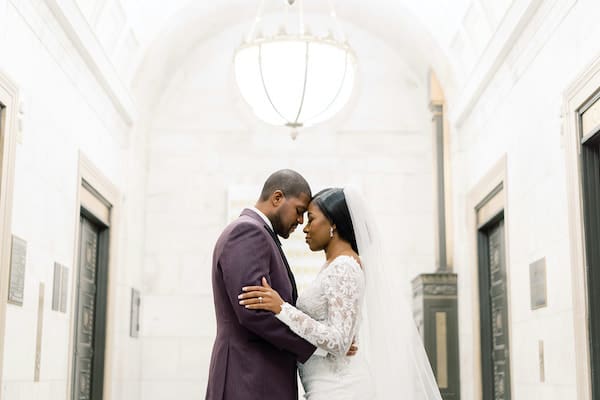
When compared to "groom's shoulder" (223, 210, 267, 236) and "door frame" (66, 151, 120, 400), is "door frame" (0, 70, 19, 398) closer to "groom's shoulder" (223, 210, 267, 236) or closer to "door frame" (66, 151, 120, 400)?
"groom's shoulder" (223, 210, 267, 236)

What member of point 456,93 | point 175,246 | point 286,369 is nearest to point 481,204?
point 456,93

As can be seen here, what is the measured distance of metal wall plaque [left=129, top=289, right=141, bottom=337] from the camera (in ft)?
26.2

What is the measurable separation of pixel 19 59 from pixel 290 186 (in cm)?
163

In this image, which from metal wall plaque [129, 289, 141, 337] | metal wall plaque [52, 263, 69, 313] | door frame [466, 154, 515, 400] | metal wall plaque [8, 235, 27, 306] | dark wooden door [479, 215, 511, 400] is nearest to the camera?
metal wall plaque [8, 235, 27, 306]

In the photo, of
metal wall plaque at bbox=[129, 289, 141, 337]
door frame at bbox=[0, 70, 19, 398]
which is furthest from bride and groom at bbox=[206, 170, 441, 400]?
metal wall plaque at bbox=[129, 289, 141, 337]

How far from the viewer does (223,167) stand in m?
8.68

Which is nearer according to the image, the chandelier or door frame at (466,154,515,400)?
the chandelier

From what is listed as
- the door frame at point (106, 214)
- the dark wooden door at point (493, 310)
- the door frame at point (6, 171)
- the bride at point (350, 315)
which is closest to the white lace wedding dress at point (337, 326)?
the bride at point (350, 315)

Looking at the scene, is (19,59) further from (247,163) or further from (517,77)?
(247,163)

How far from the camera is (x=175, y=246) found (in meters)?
8.54

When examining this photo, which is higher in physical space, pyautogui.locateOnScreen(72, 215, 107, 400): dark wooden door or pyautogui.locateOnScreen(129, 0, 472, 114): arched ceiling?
pyautogui.locateOnScreen(129, 0, 472, 114): arched ceiling

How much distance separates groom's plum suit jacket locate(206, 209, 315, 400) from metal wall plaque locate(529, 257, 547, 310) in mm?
1804

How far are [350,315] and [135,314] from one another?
4394 mm

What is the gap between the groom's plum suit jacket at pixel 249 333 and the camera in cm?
394
